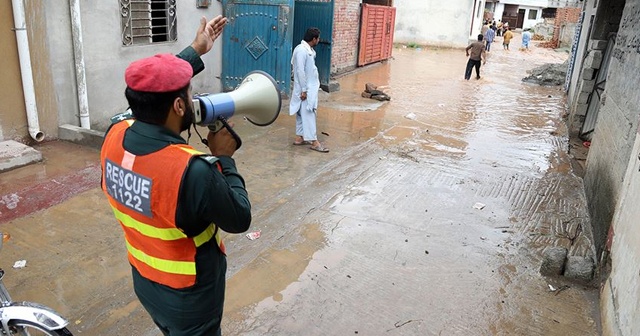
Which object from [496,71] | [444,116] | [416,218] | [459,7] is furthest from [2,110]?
[459,7]

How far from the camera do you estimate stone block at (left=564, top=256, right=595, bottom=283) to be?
3.81m

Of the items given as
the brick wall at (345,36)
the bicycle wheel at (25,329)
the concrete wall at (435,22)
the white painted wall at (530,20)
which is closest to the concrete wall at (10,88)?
the bicycle wheel at (25,329)

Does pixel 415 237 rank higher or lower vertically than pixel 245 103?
lower

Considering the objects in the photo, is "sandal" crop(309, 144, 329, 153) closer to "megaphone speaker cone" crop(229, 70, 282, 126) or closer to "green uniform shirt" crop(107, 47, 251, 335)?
"megaphone speaker cone" crop(229, 70, 282, 126)

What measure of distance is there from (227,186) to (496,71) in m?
17.2

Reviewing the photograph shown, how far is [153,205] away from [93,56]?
5.48 metres

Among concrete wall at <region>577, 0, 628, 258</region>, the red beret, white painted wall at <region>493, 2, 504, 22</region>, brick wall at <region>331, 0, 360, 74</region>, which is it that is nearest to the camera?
the red beret

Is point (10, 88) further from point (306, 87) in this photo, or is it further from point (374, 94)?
point (374, 94)

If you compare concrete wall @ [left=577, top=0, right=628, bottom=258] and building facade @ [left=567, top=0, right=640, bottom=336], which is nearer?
building facade @ [left=567, top=0, right=640, bottom=336]

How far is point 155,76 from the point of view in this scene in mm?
1600

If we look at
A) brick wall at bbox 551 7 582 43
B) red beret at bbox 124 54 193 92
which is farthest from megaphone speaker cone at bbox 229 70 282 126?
brick wall at bbox 551 7 582 43

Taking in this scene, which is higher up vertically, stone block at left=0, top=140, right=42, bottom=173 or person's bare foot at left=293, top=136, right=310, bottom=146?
stone block at left=0, top=140, right=42, bottom=173

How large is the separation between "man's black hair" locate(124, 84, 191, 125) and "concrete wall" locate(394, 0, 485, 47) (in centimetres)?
2459

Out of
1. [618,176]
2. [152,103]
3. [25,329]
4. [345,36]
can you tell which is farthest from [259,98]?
[345,36]
